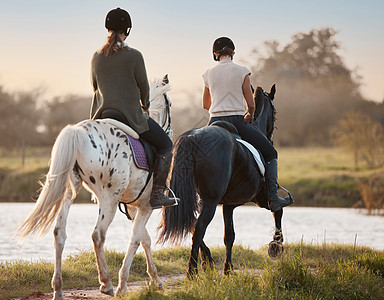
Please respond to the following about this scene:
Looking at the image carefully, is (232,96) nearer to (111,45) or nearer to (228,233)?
(228,233)

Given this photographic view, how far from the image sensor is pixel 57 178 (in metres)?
5.22

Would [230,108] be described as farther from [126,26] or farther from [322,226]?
[322,226]

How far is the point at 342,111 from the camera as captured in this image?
39219 mm

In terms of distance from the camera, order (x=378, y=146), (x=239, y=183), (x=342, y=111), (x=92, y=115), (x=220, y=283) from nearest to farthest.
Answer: (x=220, y=283) < (x=92, y=115) < (x=239, y=183) < (x=378, y=146) < (x=342, y=111)

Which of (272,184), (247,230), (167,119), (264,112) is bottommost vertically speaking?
(247,230)

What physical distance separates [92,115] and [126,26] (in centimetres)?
101

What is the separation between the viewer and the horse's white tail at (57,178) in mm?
5223

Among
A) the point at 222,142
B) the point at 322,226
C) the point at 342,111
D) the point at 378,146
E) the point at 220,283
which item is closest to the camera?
the point at 220,283

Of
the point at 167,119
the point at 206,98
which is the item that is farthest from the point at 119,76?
the point at 206,98

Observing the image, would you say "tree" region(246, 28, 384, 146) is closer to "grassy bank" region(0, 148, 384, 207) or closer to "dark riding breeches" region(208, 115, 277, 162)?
"grassy bank" region(0, 148, 384, 207)

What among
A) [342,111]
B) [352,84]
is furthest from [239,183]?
[352,84]

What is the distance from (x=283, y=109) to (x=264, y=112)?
3504cm

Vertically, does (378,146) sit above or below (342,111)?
below

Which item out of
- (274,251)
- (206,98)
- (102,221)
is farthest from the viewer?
(274,251)
